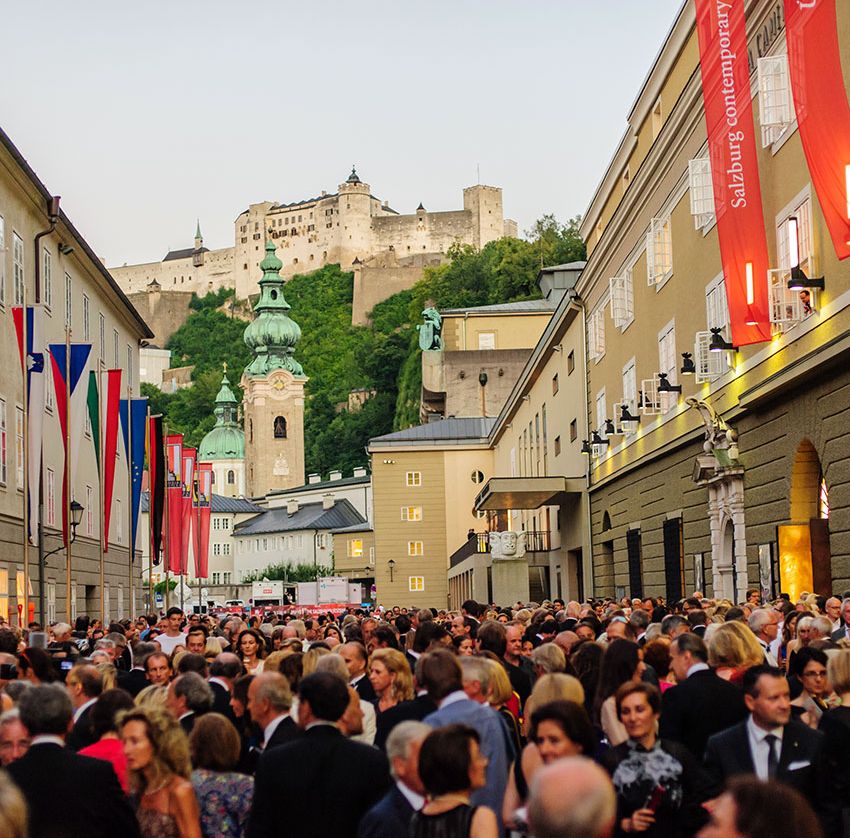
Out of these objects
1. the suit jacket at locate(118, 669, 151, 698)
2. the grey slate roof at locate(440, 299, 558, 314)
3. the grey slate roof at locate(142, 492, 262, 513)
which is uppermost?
the grey slate roof at locate(440, 299, 558, 314)

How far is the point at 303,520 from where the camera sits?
136 meters

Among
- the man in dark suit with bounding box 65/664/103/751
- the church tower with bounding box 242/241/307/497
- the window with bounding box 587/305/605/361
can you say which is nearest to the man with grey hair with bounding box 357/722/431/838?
the man in dark suit with bounding box 65/664/103/751

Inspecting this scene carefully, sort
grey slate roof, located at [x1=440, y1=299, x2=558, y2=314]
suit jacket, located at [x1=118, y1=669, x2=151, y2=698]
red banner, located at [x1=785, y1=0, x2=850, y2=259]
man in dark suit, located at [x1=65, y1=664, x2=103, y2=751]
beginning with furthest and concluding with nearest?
grey slate roof, located at [x1=440, y1=299, x2=558, y2=314] → red banner, located at [x1=785, y1=0, x2=850, y2=259] → suit jacket, located at [x1=118, y1=669, x2=151, y2=698] → man in dark suit, located at [x1=65, y1=664, x2=103, y2=751]

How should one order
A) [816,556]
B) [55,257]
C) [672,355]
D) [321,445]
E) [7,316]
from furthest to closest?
[321,445]
[55,257]
[7,316]
[672,355]
[816,556]

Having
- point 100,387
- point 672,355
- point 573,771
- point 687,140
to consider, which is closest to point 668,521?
point 672,355

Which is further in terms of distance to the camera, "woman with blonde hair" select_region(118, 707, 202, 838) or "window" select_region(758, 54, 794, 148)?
"window" select_region(758, 54, 794, 148)

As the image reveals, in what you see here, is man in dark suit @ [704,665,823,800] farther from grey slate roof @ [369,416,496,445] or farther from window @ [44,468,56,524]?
grey slate roof @ [369,416,496,445]

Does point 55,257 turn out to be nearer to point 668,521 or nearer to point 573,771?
point 668,521

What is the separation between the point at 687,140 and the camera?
88.2ft

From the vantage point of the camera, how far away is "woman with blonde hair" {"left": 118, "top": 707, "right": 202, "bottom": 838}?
21.4 feet

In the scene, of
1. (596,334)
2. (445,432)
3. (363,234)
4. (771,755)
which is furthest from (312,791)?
(363,234)

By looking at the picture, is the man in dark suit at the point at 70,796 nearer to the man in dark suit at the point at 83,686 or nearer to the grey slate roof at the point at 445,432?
the man in dark suit at the point at 83,686

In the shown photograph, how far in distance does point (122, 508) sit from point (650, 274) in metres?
25.2

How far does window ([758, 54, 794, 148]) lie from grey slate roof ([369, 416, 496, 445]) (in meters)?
53.5
